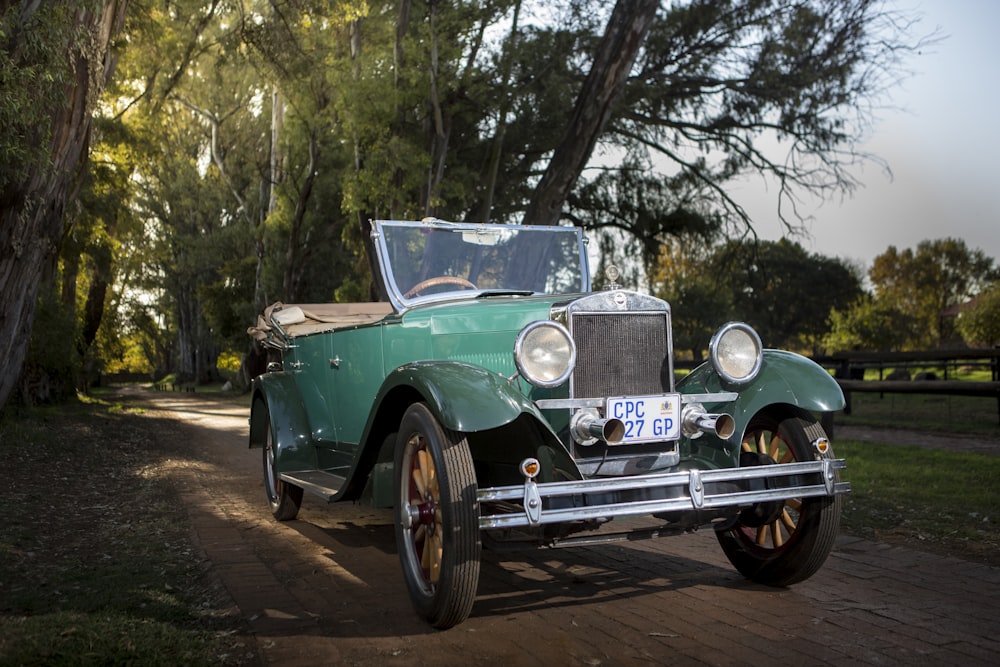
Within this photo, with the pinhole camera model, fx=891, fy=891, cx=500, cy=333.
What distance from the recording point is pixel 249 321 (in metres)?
30.5

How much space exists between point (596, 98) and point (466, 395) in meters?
10.7

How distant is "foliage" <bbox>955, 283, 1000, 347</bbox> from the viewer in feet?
128

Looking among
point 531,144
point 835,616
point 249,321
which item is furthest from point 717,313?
point 835,616

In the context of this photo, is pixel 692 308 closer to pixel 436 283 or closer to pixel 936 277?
pixel 936 277

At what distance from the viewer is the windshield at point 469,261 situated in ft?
19.3

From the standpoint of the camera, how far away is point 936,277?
61719mm

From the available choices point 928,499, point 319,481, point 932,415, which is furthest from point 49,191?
point 932,415

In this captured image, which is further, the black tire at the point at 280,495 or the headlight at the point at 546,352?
the black tire at the point at 280,495

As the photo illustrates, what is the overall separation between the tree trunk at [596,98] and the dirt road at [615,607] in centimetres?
883

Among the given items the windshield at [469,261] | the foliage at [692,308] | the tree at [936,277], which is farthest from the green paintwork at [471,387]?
the tree at [936,277]

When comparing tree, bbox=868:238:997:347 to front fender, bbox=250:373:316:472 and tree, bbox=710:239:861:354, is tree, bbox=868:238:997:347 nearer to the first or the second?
tree, bbox=710:239:861:354

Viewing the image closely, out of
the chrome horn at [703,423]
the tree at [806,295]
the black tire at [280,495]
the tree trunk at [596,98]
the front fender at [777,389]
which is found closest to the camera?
the chrome horn at [703,423]

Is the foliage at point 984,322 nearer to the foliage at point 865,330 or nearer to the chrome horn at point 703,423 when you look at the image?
the foliage at point 865,330

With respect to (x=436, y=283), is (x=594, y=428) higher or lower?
lower
